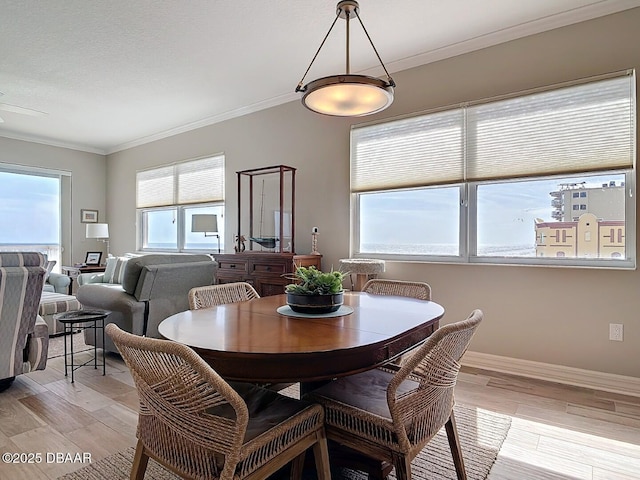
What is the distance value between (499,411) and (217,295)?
1904mm

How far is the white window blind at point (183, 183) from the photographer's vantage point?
5.45 m

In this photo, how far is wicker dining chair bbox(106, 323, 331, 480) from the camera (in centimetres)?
108

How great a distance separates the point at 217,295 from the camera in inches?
88.8

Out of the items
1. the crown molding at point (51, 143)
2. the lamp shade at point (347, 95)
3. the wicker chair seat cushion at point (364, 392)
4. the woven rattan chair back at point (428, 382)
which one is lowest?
the wicker chair seat cushion at point (364, 392)

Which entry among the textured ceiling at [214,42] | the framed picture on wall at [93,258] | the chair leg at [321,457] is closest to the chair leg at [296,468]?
the chair leg at [321,457]

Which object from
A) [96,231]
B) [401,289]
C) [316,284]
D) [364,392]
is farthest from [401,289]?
[96,231]

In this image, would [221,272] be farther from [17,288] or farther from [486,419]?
[486,419]

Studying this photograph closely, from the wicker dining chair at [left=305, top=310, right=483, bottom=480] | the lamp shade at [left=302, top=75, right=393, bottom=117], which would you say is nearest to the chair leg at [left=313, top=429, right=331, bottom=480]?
the wicker dining chair at [left=305, top=310, right=483, bottom=480]

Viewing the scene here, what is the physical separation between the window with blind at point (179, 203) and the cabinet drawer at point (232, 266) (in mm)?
1037

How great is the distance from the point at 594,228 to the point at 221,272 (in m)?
3.61

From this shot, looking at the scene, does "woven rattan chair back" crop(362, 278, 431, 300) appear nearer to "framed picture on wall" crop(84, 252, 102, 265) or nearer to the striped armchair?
the striped armchair

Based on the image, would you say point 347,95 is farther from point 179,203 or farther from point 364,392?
point 179,203

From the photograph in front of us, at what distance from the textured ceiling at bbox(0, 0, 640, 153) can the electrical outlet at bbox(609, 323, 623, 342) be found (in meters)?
2.25

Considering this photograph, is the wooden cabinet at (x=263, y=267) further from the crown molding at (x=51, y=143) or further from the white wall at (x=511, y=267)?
the crown molding at (x=51, y=143)
